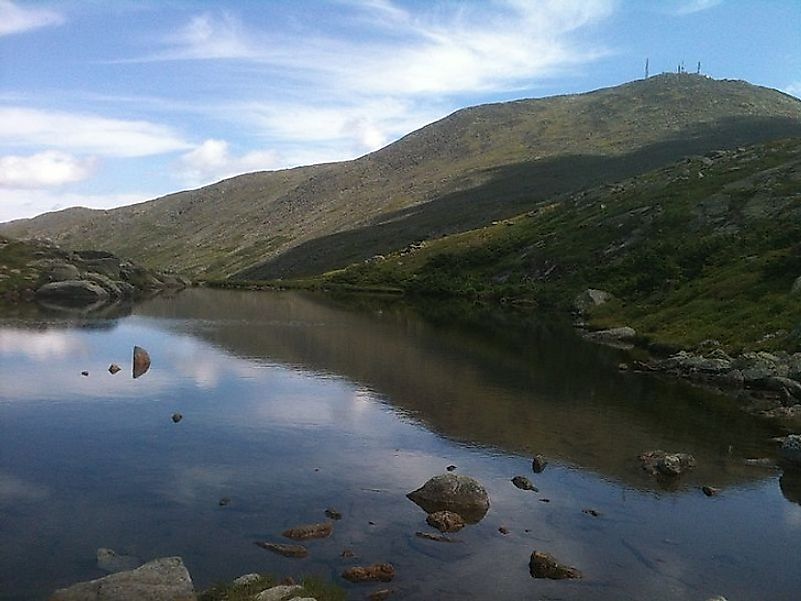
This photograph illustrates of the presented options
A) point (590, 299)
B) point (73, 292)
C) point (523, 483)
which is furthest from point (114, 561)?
point (73, 292)

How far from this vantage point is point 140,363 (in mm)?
54281

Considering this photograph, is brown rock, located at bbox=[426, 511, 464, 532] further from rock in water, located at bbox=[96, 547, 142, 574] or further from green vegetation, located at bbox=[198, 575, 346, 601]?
rock in water, located at bbox=[96, 547, 142, 574]

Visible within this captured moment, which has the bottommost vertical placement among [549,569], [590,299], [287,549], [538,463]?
[549,569]

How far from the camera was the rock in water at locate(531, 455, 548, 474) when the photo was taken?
105ft

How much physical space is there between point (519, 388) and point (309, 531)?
28.0 metres

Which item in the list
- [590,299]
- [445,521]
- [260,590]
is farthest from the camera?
[590,299]

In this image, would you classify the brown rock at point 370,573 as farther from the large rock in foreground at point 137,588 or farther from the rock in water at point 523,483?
the rock in water at point 523,483

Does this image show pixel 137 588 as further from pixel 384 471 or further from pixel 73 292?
pixel 73 292

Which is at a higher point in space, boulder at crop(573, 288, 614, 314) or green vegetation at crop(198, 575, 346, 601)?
boulder at crop(573, 288, 614, 314)

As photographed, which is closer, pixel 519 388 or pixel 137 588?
pixel 137 588

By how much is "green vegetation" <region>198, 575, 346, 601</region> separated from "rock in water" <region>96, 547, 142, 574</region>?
319cm

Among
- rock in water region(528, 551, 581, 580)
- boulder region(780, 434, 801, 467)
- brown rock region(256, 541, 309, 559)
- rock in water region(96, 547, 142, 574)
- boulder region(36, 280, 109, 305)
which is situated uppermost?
boulder region(36, 280, 109, 305)

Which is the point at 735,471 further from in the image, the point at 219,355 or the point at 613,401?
the point at 219,355

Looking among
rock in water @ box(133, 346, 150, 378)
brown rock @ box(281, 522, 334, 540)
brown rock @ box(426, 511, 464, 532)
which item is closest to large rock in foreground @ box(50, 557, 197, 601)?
brown rock @ box(281, 522, 334, 540)
